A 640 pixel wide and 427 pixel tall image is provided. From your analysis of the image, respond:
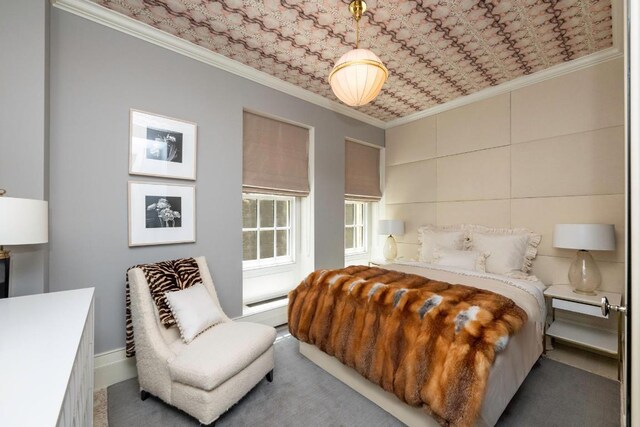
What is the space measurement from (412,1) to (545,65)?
5.94 ft

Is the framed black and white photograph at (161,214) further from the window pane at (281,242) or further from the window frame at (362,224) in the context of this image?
the window frame at (362,224)

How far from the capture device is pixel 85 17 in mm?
2012

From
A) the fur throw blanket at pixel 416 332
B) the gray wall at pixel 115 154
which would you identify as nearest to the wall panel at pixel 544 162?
the fur throw blanket at pixel 416 332

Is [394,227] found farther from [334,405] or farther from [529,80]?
[334,405]

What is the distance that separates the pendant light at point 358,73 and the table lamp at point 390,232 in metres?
2.39

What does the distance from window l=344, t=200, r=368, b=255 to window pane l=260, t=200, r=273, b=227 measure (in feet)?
4.64

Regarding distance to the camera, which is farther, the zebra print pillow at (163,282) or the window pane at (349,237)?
the window pane at (349,237)

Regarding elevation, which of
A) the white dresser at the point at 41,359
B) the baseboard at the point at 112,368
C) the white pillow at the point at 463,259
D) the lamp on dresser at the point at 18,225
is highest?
the lamp on dresser at the point at 18,225

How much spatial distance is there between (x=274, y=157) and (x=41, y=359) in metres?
2.65

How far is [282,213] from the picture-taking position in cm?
354

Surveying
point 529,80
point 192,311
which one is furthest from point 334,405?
point 529,80

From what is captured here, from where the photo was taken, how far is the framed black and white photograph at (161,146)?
2.22 m

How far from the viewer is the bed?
4.76 ft

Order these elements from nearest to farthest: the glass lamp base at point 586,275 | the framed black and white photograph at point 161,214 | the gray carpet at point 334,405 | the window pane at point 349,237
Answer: the gray carpet at point 334,405 → the framed black and white photograph at point 161,214 → the glass lamp base at point 586,275 → the window pane at point 349,237
